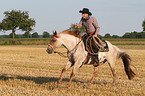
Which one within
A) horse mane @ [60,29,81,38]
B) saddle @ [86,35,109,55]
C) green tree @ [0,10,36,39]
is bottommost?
saddle @ [86,35,109,55]

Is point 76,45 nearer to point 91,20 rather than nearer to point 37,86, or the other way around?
point 91,20

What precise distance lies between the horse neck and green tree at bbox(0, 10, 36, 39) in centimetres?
7470

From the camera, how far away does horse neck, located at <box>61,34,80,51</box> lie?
26.9 ft

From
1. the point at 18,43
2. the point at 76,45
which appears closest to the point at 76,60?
the point at 76,45

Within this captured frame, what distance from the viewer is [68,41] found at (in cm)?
826

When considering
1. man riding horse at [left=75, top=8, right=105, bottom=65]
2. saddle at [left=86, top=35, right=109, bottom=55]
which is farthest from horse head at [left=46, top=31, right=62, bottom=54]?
saddle at [left=86, top=35, right=109, bottom=55]

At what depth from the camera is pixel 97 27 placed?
27.6ft

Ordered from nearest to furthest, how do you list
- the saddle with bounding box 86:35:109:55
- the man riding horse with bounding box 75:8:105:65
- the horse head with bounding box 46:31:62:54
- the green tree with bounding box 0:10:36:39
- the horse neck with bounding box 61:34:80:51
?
Answer: the horse head with bounding box 46:31:62:54, the horse neck with bounding box 61:34:80:51, the man riding horse with bounding box 75:8:105:65, the saddle with bounding box 86:35:109:55, the green tree with bounding box 0:10:36:39

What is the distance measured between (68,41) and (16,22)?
75594 mm

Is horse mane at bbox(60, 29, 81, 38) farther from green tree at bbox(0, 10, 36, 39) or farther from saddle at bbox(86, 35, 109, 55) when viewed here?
green tree at bbox(0, 10, 36, 39)

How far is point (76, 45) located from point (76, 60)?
568 millimetres

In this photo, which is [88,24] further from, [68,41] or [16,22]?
[16,22]

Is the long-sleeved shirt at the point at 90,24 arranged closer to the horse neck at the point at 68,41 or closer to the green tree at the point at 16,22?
the horse neck at the point at 68,41

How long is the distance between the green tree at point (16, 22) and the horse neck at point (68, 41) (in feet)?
245
